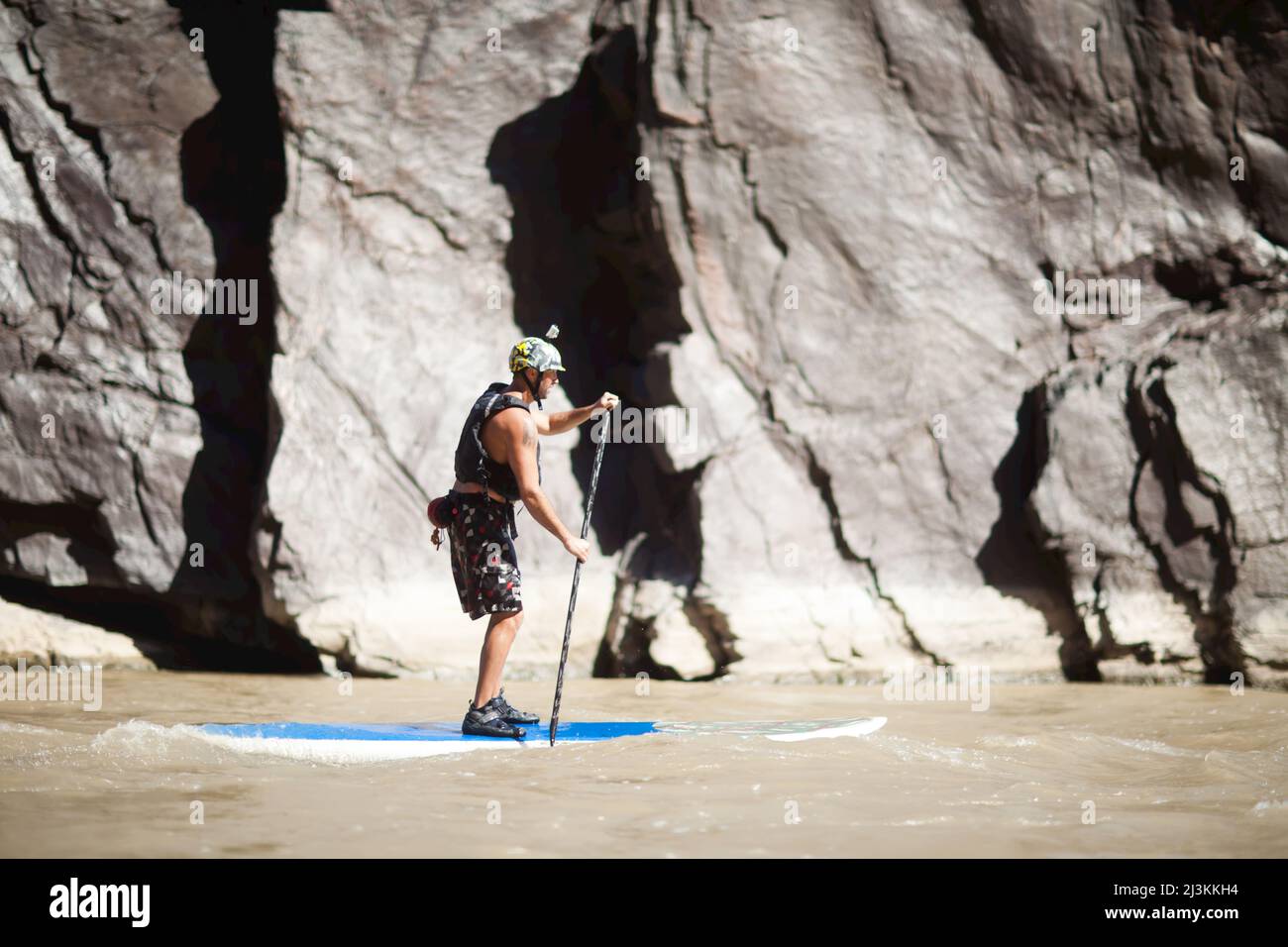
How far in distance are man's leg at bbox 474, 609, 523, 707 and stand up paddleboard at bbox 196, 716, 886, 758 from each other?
18cm

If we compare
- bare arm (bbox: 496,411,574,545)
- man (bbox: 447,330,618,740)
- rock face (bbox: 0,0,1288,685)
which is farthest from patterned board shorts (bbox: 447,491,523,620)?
rock face (bbox: 0,0,1288,685)

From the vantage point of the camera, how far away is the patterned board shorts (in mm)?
4477

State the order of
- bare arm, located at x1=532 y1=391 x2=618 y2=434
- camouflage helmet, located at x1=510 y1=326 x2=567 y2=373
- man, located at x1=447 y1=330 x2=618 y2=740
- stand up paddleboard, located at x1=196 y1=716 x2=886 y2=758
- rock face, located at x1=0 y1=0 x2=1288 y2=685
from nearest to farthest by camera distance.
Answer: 1. stand up paddleboard, located at x1=196 y1=716 x2=886 y2=758
2. man, located at x1=447 y1=330 x2=618 y2=740
3. camouflage helmet, located at x1=510 y1=326 x2=567 y2=373
4. bare arm, located at x1=532 y1=391 x2=618 y2=434
5. rock face, located at x1=0 y1=0 x2=1288 y2=685

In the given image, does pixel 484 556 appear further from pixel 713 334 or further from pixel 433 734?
pixel 713 334

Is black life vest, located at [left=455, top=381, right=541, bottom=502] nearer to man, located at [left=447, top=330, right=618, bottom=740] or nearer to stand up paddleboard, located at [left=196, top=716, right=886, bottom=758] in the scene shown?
man, located at [left=447, top=330, right=618, bottom=740]

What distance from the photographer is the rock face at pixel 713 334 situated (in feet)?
23.6

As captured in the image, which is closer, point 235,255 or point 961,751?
point 961,751

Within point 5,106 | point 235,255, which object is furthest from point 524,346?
point 5,106

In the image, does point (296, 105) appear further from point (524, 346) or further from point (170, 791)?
point (170, 791)

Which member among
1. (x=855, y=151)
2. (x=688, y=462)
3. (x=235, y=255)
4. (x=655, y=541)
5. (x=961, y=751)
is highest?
(x=855, y=151)

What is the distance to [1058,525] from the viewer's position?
7.09m

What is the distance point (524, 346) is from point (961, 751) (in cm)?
209

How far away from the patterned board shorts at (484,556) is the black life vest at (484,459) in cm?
6
